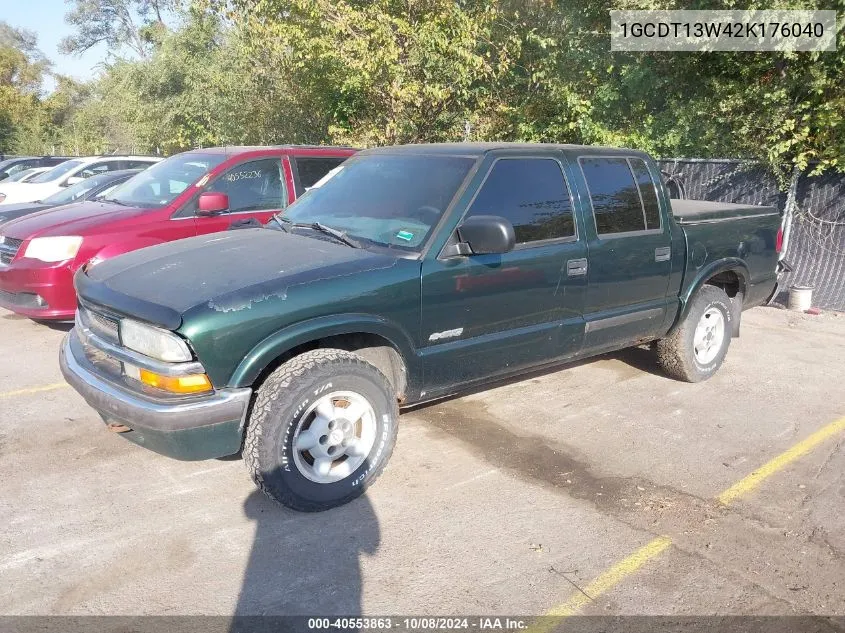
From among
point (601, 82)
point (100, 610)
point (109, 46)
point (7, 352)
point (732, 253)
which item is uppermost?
point (109, 46)

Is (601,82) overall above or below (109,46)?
below

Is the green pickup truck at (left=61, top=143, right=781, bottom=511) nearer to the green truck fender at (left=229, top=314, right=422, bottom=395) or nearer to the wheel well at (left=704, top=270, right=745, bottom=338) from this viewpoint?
the green truck fender at (left=229, top=314, right=422, bottom=395)

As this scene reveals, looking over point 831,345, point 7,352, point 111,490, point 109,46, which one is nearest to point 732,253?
point 831,345

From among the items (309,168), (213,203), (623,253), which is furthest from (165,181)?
(623,253)

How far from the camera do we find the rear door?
469cm

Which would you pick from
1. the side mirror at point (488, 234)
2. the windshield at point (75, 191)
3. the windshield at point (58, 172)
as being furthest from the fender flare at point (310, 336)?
the windshield at point (58, 172)

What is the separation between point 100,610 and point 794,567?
10.0ft

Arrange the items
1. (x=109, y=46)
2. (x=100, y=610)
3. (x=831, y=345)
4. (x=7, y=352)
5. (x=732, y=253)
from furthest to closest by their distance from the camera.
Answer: (x=109, y=46)
(x=831, y=345)
(x=7, y=352)
(x=732, y=253)
(x=100, y=610)

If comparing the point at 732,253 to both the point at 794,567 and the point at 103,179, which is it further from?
the point at 103,179

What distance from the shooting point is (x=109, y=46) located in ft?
147

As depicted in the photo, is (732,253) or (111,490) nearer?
(111,490)

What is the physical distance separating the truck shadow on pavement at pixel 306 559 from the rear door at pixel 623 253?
6.96 feet

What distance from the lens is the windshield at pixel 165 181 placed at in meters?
6.75

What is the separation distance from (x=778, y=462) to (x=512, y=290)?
1.99 m
